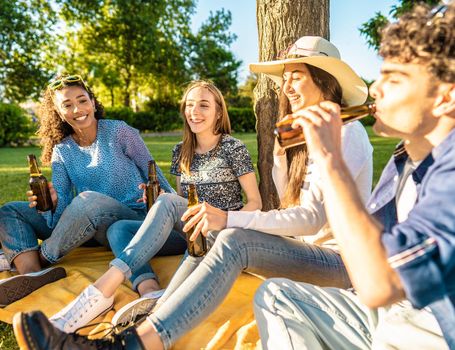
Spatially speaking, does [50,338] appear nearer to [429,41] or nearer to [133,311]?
[133,311]

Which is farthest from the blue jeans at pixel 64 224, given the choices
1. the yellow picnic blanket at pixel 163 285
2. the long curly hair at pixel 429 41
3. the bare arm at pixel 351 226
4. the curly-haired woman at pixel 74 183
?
the long curly hair at pixel 429 41

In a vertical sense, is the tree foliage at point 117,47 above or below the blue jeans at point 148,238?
above

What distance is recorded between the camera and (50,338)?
2.08 metres

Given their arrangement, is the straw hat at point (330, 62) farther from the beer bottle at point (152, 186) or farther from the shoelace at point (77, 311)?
the shoelace at point (77, 311)

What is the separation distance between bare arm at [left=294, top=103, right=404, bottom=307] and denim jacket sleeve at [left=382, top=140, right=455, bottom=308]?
0.04 metres

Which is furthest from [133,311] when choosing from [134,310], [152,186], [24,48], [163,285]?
[24,48]

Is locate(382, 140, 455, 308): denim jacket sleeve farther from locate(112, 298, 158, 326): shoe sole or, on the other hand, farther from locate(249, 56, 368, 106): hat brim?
locate(112, 298, 158, 326): shoe sole

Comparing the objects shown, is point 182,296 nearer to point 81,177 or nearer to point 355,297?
point 355,297

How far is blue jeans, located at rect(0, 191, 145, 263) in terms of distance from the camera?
357 centimetres

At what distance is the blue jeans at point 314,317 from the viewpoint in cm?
200

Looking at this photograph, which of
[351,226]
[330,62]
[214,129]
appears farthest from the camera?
[214,129]

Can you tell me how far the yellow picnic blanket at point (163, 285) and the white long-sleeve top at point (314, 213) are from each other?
0.66m

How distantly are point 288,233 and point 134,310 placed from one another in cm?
107

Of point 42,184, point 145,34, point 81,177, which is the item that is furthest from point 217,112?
point 145,34
